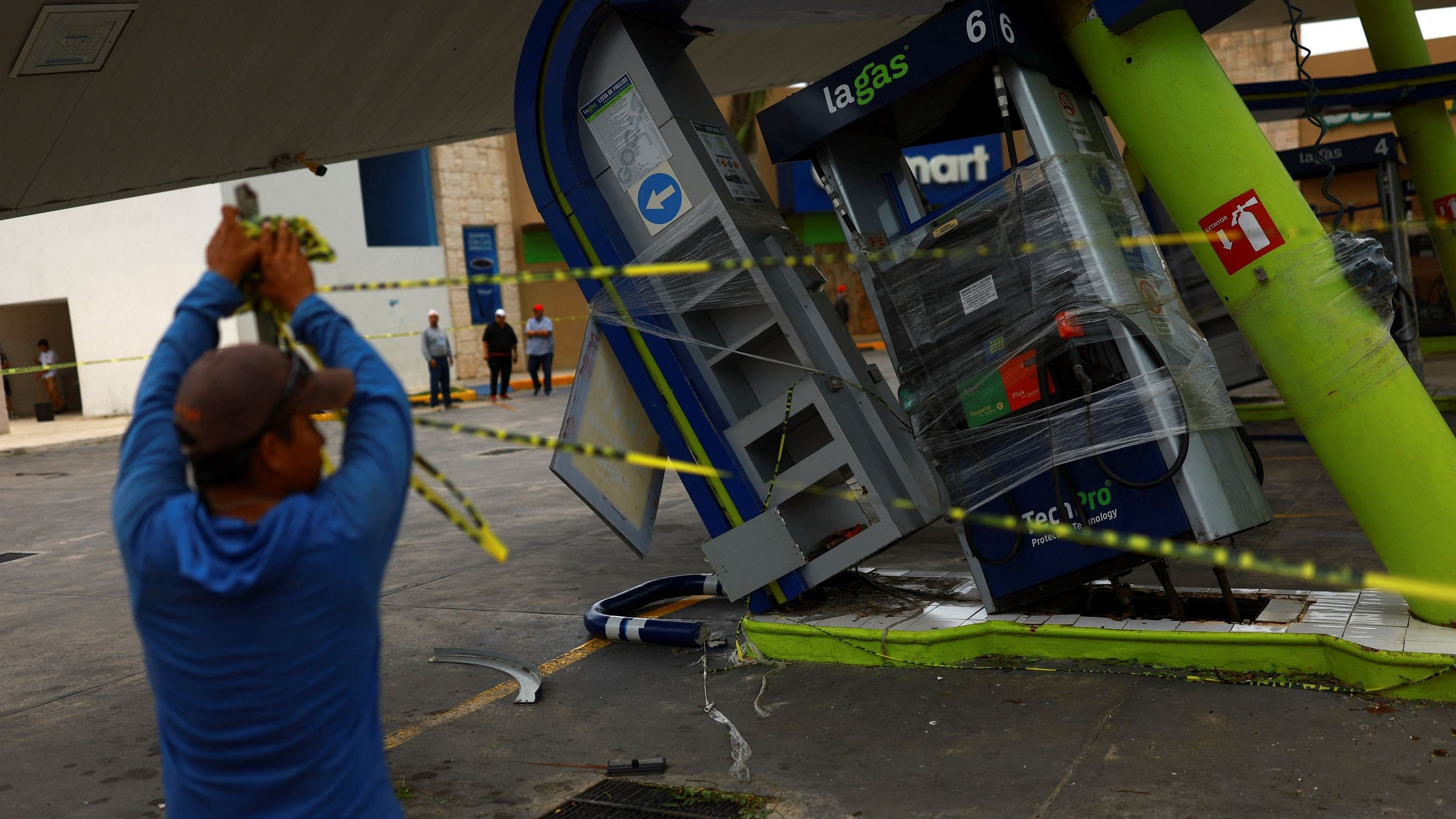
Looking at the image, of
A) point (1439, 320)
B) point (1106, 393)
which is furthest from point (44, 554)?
point (1439, 320)

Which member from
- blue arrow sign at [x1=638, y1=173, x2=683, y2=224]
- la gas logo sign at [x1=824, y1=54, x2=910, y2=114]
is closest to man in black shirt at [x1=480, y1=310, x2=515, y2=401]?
blue arrow sign at [x1=638, y1=173, x2=683, y2=224]

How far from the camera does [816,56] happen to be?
1093 cm

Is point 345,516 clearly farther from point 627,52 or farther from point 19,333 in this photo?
point 19,333

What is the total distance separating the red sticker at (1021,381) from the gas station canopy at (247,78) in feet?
4.96

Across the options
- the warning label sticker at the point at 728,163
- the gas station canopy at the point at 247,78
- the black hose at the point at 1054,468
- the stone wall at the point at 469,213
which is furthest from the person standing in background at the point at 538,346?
the black hose at the point at 1054,468

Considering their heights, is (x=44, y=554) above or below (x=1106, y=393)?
below

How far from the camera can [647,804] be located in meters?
4.02

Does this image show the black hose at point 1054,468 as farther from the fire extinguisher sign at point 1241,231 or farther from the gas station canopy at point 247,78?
the gas station canopy at point 247,78

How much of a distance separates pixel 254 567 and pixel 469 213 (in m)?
26.6

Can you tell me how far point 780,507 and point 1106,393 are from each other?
1.79m

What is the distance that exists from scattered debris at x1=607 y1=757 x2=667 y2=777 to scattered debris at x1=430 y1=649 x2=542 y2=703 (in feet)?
3.23

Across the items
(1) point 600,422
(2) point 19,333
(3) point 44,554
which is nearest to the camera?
(1) point 600,422

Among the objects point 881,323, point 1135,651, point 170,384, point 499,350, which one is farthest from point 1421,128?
point 499,350

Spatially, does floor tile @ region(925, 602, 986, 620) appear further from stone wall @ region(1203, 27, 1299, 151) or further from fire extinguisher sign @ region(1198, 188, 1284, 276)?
stone wall @ region(1203, 27, 1299, 151)
